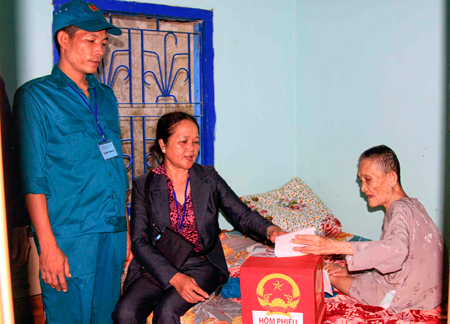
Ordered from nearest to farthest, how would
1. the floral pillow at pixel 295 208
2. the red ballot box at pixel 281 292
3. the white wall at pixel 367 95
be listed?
the red ballot box at pixel 281 292, the white wall at pixel 367 95, the floral pillow at pixel 295 208

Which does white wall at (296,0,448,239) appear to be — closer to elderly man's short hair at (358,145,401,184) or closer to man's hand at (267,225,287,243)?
elderly man's short hair at (358,145,401,184)

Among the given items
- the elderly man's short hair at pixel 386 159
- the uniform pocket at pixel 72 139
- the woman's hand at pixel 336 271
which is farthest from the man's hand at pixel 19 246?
the elderly man's short hair at pixel 386 159

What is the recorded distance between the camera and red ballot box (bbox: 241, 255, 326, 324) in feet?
5.12

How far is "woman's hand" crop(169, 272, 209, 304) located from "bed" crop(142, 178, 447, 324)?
80 mm

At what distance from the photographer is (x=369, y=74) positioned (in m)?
3.23

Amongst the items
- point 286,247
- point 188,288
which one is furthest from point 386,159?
point 188,288

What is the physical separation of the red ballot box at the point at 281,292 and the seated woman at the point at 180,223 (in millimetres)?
528

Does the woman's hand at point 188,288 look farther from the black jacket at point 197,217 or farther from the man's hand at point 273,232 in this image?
the man's hand at point 273,232

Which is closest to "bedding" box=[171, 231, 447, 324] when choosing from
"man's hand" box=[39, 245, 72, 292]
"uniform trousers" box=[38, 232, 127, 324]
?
"uniform trousers" box=[38, 232, 127, 324]

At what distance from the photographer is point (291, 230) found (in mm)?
3326

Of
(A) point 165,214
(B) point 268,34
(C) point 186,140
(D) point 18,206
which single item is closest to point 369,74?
(B) point 268,34

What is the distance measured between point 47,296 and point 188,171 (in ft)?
3.52

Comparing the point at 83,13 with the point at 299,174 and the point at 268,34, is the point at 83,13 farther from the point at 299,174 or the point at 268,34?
the point at 299,174

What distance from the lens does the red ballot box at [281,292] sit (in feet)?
5.12
